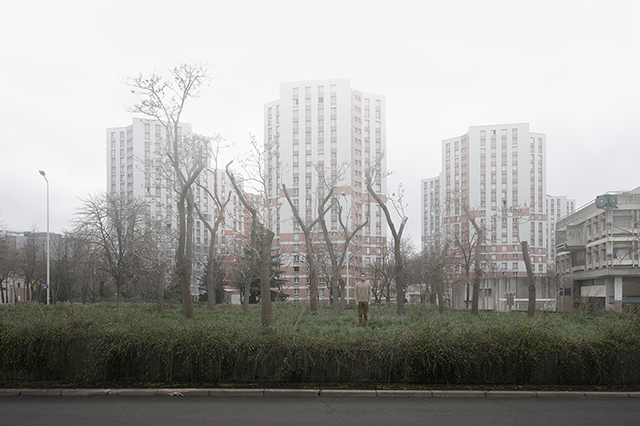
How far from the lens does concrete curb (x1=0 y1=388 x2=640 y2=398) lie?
9.07 meters

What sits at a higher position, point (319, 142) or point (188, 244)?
point (319, 142)

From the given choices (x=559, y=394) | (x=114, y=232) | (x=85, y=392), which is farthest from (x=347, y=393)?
(x=114, y=232)

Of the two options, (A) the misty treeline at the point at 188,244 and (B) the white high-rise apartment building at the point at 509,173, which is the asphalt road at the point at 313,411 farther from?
(B) the white high-rise apartment building at the point at 509,173

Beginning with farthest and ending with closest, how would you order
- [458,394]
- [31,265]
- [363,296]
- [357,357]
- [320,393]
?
[31,265], [363,296], [357,357], [320,393], [458,394]

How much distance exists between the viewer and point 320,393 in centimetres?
916

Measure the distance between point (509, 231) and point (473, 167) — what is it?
1917cm

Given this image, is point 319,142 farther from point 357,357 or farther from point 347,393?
point 347,393

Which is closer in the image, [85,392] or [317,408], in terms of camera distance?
[317,408]

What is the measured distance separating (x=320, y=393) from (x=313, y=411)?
1168 mm

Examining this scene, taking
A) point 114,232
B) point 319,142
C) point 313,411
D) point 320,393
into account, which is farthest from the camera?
point 319,142

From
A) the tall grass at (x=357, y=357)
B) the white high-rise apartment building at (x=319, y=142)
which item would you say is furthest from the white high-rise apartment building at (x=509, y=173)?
the tall grass at (x=357, y=357)

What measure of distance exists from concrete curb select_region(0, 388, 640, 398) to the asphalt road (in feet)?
0.44

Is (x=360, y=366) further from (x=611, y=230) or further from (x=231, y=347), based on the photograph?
(x=611, y=230)

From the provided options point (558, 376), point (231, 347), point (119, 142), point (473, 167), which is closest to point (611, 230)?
point (558, 376)
